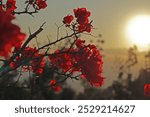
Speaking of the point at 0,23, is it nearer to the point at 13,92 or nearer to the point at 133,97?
the point at 13,92

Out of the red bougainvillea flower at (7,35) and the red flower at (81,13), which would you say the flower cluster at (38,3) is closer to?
the red flower at (81,13)

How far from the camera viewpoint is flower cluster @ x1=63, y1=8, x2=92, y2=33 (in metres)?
6.57

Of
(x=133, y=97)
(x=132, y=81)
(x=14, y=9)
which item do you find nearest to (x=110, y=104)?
(x=14, y=9)

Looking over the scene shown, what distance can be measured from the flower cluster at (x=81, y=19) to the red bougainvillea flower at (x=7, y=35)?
11.6 ft

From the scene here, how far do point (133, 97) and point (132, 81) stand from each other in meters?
4.37

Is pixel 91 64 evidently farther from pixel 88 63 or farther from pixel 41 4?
pixel 41 4

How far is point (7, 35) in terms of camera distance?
2922 millimetres

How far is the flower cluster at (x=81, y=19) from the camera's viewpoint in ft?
21.6

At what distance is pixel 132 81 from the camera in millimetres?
41938

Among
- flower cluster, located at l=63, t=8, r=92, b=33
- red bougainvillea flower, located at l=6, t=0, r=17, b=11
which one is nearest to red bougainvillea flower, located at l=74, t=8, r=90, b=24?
flower cluster, located at l=63, t=8, r=92, b=33

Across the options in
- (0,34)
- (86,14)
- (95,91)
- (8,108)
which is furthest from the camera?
(95,91)

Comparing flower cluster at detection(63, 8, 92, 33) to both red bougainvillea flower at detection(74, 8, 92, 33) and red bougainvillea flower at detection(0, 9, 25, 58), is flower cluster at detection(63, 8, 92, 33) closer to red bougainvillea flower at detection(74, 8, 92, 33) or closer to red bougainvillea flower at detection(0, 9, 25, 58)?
red bougainvillea flower at detection(74, 8, 92, 33)

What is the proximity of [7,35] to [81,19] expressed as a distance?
4047 mm

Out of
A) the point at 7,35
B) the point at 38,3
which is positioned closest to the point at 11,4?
the point at 38,3
